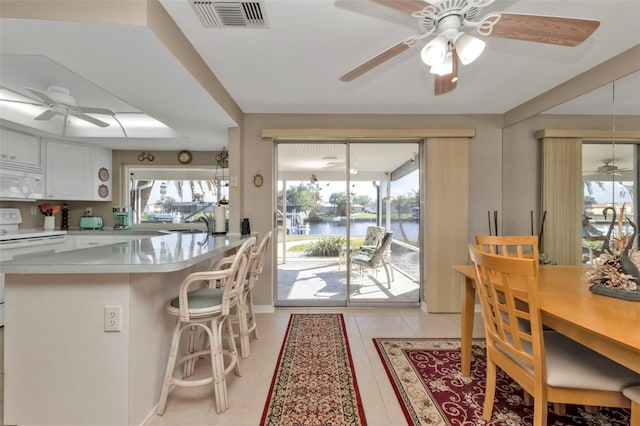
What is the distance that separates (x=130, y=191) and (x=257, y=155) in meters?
2.73

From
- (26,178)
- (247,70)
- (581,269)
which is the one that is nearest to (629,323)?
(581,269)

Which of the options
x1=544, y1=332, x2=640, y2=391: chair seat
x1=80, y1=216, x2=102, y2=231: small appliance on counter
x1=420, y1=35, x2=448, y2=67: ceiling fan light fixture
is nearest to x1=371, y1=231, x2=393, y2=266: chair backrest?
x1=544, y1=332, x2=640, y2=391: chair seat

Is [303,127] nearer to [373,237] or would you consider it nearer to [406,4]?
[373,237]

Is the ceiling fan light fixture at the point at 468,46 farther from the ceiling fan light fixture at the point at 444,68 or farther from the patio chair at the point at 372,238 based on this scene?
the patio chair at the point at 372,238

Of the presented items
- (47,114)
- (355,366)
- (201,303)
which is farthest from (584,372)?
(47,114)

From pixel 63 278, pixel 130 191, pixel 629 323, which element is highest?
pixel 130 191

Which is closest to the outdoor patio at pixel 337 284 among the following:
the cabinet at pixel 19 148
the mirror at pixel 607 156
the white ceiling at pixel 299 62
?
the mirror at pixel 607 156

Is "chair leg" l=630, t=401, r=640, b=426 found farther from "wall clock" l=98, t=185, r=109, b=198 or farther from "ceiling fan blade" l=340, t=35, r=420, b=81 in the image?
"wall clock" l=98, t=185, r=109, b=198

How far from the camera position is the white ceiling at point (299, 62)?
1.60 metres

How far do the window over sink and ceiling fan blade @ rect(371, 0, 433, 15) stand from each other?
12.9 feet

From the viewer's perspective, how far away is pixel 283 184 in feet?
12.0

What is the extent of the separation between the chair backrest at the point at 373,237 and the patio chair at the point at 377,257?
0.18 ft

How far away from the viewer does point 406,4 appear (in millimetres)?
1222

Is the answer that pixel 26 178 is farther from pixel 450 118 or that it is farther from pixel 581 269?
pixel 581 269
